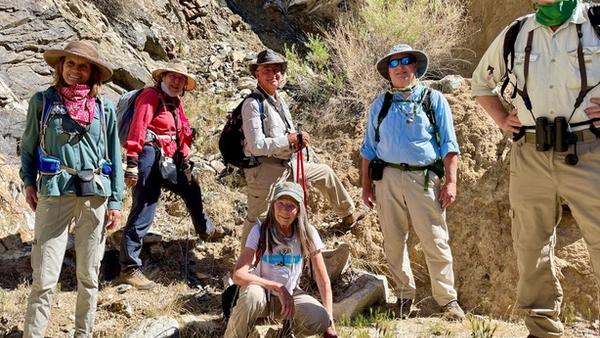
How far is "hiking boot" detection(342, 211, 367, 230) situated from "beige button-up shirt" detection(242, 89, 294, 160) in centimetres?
141

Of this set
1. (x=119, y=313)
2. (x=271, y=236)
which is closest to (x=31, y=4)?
(x=119, y=313)

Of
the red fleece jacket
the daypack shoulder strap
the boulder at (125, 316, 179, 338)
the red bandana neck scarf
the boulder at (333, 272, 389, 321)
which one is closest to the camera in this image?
the red bandana neck scarf

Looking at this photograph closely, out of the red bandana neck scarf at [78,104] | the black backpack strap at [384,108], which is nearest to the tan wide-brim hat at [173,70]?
the red bandana neck scarf at [78,104]

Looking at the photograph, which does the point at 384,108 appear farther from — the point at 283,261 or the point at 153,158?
the point at 153,158

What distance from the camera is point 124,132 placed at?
551 centimetres

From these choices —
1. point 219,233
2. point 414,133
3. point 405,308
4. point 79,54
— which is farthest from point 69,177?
point 405,308

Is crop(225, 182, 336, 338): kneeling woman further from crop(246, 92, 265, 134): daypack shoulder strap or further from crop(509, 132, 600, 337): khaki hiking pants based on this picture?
crop(509, 132, 600, 337): khaki hiking pants

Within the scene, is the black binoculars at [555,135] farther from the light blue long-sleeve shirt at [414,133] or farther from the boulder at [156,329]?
the boulder at [156,329]

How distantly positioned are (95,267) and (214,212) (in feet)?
8.26

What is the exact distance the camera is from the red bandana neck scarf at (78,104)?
4188 mm

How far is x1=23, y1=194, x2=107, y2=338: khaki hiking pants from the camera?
404cm

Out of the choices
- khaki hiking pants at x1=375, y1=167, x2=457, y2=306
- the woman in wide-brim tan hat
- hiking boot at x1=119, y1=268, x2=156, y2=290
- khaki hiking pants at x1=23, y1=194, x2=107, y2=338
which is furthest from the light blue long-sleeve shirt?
hiking boot at x1=119, y1=268, x2=156, y2=290

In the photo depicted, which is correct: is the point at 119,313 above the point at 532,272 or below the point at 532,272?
below

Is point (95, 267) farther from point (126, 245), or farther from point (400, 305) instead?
point (400, 305)
